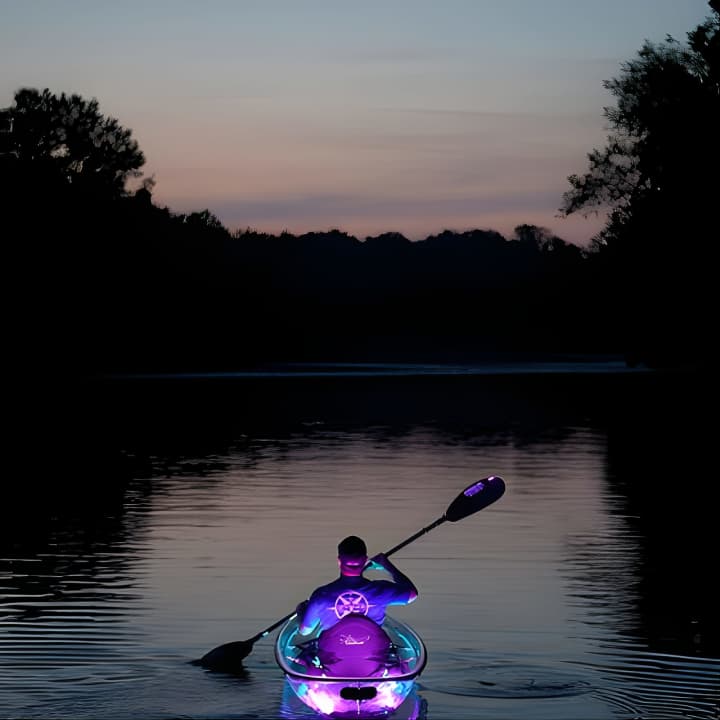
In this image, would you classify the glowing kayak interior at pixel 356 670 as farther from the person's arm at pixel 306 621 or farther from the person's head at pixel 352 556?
the person's head at pixel 352 556

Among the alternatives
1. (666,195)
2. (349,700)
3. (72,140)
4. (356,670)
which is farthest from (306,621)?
(72,140)

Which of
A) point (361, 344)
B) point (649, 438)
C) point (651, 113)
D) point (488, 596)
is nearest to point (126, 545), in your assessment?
point (488, 596)

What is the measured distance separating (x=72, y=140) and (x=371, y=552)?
103 meters

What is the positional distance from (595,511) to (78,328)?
7879 centimetres

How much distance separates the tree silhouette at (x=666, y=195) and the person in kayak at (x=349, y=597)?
63.3 meters

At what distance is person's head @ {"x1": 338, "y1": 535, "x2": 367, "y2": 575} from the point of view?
13039mm

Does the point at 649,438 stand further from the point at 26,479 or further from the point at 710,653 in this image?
the point at 710,653

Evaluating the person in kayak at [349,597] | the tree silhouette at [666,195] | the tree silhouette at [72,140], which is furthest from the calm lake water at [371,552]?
the tree silhouette at [72,140]

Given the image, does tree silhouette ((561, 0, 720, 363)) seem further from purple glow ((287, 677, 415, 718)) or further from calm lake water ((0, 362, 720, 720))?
purple glow ((287, 677, 415, 718))

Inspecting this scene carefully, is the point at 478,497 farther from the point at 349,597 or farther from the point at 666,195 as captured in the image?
the point at 666,195

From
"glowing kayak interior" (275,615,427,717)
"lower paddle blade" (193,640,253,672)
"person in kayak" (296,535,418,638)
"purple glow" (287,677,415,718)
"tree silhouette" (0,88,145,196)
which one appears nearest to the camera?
"purple glow" (287,677,415,718)

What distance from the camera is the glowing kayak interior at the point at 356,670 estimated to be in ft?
40.8

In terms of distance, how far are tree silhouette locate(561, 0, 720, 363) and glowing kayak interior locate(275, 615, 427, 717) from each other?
209 ft

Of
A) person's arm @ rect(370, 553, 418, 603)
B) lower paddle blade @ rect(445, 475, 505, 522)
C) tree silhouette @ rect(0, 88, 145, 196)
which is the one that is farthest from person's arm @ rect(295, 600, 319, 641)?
tree silhouette @ rect(0, 88, 145, 196)
